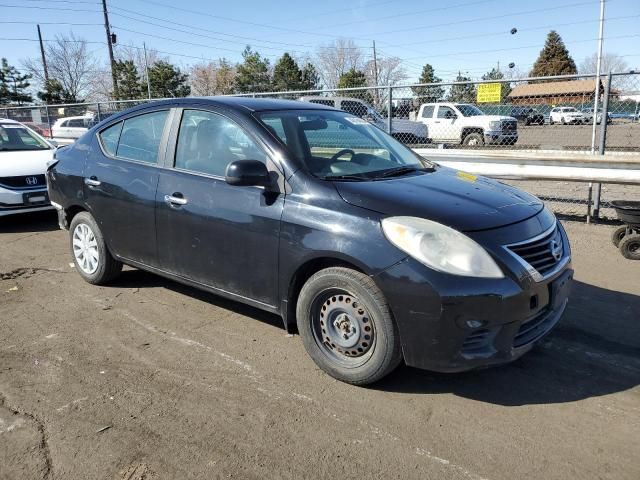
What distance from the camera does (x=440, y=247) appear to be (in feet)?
9.34

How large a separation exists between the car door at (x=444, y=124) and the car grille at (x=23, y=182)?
11906mm

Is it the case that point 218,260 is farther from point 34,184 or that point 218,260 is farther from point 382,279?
point 34,184

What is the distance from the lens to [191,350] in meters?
3.73

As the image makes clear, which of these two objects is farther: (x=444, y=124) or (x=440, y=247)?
(x=444, y=124)

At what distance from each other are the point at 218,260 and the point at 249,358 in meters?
0.74

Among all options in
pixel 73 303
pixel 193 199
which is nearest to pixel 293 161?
pixel 193 199

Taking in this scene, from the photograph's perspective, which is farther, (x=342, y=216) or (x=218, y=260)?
(x=218, y=260)

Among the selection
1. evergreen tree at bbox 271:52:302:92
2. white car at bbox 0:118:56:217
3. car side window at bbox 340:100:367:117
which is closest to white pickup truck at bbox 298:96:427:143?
car side window at bbox 340:100:367:117

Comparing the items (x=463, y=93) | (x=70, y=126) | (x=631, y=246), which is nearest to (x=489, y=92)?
(x=463, y=93)

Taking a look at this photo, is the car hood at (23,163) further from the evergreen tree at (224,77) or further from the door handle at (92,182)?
the evergreen tree at (224,77)

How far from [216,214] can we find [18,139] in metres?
6.92

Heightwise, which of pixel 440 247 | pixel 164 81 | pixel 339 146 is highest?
pixel 164 81

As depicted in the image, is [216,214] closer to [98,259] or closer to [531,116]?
[98,259]

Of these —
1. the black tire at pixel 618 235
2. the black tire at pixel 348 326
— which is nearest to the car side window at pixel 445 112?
the black tire at pixel 618 235
